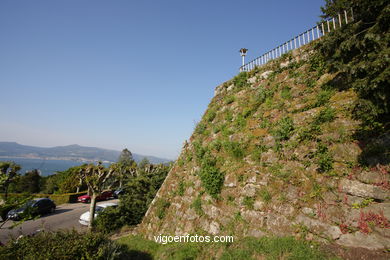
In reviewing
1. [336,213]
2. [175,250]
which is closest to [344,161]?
[336,213]

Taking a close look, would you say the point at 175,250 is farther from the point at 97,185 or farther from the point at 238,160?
the point at 97,185

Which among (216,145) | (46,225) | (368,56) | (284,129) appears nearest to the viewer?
(368,56)

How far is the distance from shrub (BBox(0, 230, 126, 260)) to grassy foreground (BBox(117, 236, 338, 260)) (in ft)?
9.22

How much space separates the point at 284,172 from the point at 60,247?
728 cm

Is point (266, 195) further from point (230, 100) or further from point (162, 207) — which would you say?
point (230, 100)

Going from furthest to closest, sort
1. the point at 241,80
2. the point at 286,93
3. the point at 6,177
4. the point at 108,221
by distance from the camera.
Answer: the point at 241,80
the point at 108,221
the point at 286,93
the point at 6,177

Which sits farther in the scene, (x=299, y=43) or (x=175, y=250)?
(x=299, y=43)

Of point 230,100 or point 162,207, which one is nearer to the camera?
point 162,207

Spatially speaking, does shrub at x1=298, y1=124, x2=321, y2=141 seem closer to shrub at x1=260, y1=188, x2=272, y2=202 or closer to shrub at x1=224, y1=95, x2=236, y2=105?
shrub at x1=260, y1=188, x2=272, y2=202

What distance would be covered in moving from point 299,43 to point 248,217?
9.83m

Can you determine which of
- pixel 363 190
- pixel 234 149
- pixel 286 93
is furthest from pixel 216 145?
pixel 363 190

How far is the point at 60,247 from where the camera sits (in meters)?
4.89

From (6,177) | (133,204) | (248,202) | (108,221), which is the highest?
(6,177)

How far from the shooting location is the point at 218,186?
27.7 ft
